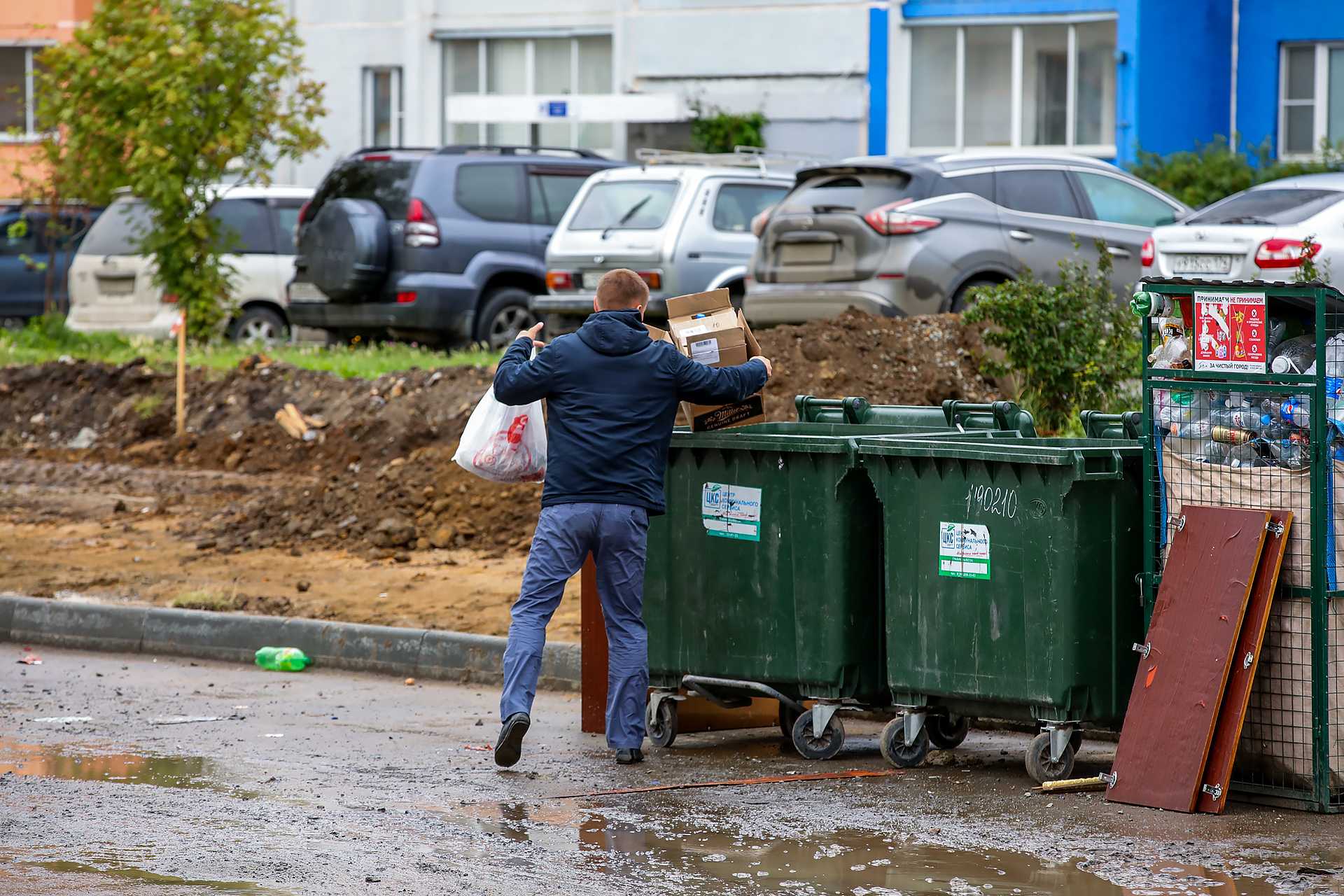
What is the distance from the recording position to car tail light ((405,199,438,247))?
1889 centimetres

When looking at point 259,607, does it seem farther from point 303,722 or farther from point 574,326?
point 574,326

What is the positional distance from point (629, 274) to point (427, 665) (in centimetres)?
281

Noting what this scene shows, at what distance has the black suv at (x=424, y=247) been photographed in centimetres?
1880

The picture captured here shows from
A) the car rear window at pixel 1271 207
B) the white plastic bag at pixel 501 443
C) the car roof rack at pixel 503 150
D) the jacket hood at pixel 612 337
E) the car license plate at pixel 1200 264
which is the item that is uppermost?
the car roof rack at pixel 503 150

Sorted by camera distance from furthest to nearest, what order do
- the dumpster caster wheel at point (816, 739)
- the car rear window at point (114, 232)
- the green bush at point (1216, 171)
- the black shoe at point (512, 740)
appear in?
the green bush at point (1216, 171)
the car rear window at point (114, 232)
the dumpster caster wheel at point (816, 739)
the black shoe at point (512, 740)

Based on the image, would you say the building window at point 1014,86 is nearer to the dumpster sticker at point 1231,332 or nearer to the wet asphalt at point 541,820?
the wet asphalt at point 541,820

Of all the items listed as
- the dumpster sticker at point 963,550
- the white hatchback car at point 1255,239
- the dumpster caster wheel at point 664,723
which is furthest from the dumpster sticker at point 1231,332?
the white hatchback car at point 1255,239

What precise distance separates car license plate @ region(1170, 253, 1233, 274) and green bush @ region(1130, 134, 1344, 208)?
9133 mm

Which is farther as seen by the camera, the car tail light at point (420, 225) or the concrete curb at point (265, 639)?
the car tail light at point (420, 225)

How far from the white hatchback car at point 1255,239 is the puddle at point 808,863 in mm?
8916

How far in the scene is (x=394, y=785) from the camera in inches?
279

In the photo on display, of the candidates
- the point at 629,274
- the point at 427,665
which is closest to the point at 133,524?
the point at 427,665

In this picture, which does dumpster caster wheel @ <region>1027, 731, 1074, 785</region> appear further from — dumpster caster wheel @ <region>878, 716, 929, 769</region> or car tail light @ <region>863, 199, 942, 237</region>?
car tail light @ <region>863, 199, 942, 237</region>

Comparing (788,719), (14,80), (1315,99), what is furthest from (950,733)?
(14,80)
